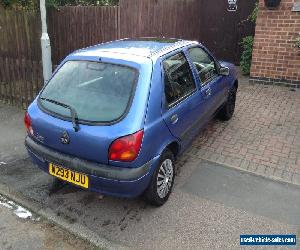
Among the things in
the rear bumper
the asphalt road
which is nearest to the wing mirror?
the asphalt road

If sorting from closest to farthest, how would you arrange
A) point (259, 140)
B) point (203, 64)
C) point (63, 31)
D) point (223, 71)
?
point (203, 64) → point (223, 71) → point (259, 140) → point (63, 31)

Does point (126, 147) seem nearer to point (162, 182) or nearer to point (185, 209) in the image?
point (162, 182)

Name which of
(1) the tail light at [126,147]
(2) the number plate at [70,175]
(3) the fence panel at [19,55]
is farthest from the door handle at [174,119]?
(3) the fence panel at [19,55]

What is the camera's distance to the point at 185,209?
12.7ft

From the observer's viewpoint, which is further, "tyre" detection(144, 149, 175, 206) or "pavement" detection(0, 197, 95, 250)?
"tyre" detection(144, 149, 175, 206)

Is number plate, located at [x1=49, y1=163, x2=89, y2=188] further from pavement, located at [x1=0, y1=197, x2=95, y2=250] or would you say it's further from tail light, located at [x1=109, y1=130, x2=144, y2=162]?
pavement, located at [x1=0, y1=197, x2=95, y2=250]

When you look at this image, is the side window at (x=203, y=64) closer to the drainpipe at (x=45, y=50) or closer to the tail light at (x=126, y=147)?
the tail light at (x=126, y=147)

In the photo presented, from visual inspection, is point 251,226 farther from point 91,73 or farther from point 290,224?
point 91,73

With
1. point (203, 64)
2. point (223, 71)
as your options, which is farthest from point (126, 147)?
point (223, 71)

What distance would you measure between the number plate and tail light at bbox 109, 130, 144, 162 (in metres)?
0.42

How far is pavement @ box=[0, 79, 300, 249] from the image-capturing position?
3479 mm

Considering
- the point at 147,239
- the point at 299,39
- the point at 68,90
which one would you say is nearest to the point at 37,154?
the point at 68,90

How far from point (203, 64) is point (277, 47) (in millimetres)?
3952

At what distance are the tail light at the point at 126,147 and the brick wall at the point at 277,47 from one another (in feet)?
19.7
